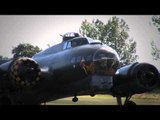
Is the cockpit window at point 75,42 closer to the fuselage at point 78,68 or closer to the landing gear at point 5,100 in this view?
the fuselage at point 78,68

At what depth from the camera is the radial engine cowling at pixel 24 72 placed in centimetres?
1412

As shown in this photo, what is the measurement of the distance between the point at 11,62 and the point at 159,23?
99.3ft

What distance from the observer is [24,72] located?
14359mm

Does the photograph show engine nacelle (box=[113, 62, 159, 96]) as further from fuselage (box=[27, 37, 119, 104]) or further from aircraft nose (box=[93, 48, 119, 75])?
aircraft nose (box=[93, 48, 119, 75])

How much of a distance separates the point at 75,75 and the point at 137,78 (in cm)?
329

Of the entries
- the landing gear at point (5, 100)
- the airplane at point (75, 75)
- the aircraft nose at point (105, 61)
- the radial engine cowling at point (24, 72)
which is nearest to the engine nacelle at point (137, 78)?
the airplane at point (75, 75)

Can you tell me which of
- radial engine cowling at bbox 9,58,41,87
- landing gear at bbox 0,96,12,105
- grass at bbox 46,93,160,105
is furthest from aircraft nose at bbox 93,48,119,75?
grass at bbox 46,93,160,105

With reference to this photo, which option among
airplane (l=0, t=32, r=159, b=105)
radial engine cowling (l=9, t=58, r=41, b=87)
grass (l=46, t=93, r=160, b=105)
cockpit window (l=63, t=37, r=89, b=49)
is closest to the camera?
radial engine cowling (l=9, t=58, r=41, b=87)

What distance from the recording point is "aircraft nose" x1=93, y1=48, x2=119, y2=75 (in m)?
15.1

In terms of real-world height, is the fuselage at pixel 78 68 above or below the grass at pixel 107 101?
above

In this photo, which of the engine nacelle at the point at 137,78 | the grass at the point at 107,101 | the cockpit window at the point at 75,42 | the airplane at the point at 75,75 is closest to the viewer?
the airplane at the point at 75,75

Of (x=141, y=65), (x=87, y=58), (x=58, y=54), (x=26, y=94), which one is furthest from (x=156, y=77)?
(x=26, y=94)
